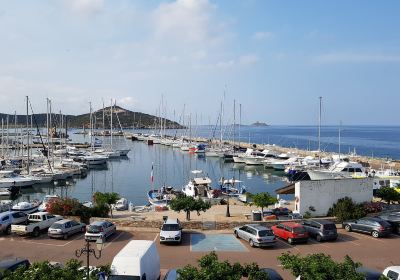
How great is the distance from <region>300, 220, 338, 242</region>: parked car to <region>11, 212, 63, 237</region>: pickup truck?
15726 millimetres

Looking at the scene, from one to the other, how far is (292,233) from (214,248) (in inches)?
175

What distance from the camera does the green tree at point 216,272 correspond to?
1096 cm

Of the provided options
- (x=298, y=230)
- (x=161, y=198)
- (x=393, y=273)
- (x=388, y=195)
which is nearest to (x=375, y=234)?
(x=298, y=230)

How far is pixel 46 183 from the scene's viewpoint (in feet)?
220

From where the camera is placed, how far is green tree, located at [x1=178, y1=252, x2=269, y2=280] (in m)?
11.0

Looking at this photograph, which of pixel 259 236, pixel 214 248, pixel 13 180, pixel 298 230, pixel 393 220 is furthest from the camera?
pixel 13 180

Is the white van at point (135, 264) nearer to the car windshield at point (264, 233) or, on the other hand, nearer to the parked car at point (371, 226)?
the car windshield at point (264, 233)

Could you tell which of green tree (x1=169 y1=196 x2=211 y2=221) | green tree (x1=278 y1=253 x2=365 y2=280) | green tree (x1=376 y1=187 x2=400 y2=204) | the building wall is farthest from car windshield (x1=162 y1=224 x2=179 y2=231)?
green tree (x1=376 y1=187 x2=400 y2=204)

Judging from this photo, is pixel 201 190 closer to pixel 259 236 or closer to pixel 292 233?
pixel 292 233

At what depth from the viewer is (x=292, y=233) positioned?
22.8 m

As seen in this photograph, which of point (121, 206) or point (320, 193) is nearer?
point (320, 193)

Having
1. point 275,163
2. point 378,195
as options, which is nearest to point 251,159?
point 275,163

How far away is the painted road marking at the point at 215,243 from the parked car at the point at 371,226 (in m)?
7.63

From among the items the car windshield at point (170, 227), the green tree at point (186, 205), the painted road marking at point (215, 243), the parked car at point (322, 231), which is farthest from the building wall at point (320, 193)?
the car windshield at point (170, 227)
